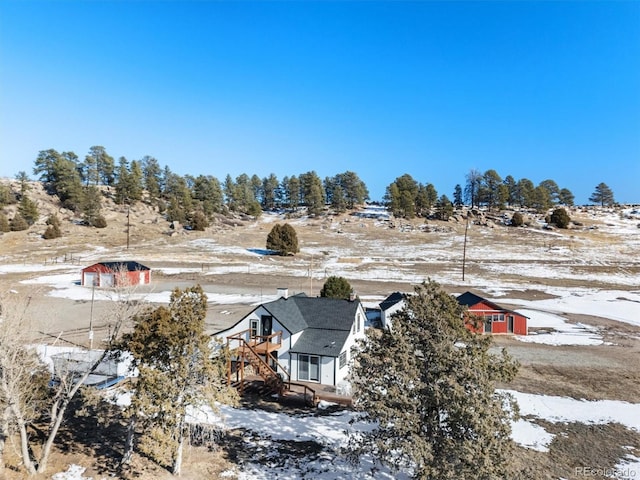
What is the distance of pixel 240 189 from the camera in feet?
436

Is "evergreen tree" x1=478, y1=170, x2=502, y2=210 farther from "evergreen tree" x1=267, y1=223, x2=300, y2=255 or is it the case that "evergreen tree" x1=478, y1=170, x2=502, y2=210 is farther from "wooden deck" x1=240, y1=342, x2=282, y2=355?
"wooden deck" x1=240, y1=342, x2=282, y2=355

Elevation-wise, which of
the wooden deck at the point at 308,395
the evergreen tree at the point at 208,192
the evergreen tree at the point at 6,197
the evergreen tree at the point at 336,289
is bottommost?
the wooden deck at the point at 308,395

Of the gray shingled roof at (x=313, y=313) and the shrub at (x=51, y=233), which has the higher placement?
the shrub at (x=51, y=233)

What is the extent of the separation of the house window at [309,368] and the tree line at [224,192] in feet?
273

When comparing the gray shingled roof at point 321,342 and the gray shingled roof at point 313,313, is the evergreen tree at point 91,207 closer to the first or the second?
the gray shingled roof at point 313,313

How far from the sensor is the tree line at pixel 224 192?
96.1 metres

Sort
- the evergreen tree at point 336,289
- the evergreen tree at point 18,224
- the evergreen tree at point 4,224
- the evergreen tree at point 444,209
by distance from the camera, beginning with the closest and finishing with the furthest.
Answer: the evergreen tree at point 336,289
the evergreen tree at point 4,224
the evergreen tree at point 18,224
the evergreen tree at point 444,209

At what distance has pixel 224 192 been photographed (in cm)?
13375

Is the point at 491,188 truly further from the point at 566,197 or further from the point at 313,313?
the point at 313,313

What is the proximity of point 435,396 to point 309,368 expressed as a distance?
42.9ft

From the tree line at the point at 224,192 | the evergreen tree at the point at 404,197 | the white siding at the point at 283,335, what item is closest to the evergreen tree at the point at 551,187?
the tree line at the point at 224,192

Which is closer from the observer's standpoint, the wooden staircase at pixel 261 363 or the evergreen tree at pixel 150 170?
the wooden staircase at pixel 261 363

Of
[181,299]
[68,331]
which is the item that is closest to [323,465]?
[181,299]

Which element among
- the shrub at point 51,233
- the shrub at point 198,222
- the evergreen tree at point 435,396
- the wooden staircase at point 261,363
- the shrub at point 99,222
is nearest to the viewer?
the evergreen tree at point 435,396
